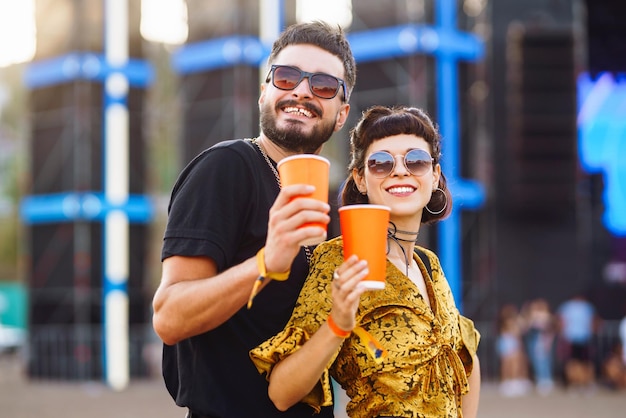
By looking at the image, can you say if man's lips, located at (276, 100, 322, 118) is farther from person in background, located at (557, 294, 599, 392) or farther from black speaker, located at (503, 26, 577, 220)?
person in background, located at (557, 294, 599, 392)

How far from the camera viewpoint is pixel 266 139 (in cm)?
279

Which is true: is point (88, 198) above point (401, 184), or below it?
above

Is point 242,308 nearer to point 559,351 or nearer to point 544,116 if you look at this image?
point 544,116

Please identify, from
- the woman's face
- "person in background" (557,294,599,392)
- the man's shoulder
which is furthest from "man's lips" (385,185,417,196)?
"person in background" (557,294,599,392)

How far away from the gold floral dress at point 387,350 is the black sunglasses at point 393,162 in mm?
243

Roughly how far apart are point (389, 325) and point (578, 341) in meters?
13.0

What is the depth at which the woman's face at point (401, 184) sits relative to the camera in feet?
8.75

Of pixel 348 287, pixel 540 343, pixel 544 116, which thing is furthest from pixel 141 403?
pixel 348 287

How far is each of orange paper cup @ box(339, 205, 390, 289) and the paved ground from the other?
30.5 feet

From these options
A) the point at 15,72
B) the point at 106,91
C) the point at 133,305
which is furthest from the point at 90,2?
the point at 15,72

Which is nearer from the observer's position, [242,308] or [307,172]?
[307,172]

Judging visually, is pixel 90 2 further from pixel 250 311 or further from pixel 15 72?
pixel 15 72

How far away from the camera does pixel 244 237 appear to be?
2568 mm

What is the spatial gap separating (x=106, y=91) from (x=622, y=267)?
10066 millimetres
